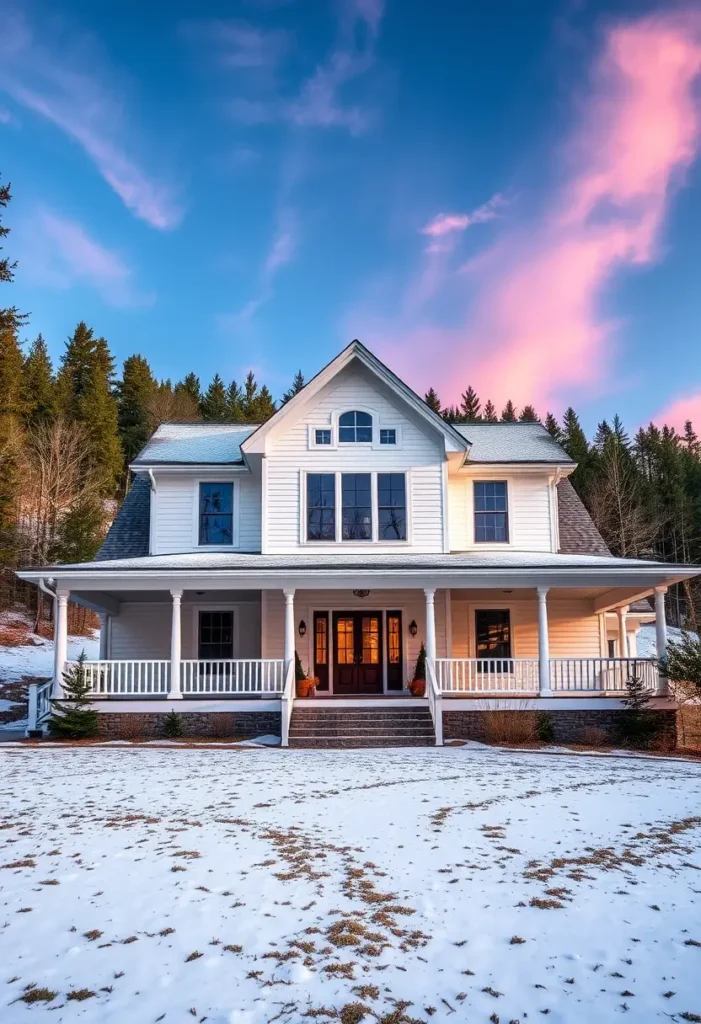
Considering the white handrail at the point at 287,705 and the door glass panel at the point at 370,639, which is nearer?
the white handrail at the point at 287,705

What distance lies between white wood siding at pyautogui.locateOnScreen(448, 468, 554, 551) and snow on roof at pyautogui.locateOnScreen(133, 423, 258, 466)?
19.4ft

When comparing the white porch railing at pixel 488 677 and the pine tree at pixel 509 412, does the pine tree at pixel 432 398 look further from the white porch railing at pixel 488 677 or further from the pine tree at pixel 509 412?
the white porch railing at pixel 488 677

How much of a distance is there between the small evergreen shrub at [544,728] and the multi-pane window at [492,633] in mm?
3761

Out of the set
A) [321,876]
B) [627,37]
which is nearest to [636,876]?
[321,876]

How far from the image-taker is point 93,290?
81.3 ft

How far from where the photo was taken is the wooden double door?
707 inches

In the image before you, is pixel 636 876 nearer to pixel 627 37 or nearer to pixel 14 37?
pixel 627 37

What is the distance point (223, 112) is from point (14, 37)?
15.7ft

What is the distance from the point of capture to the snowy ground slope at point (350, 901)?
3.95 metres

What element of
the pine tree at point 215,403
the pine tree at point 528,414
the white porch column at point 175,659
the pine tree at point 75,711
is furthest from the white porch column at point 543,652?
the pine tree at point 528,414

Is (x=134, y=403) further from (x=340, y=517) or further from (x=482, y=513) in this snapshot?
(x=482, y=513)

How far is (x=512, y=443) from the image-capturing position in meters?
20.3

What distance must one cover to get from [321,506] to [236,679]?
4692 mm

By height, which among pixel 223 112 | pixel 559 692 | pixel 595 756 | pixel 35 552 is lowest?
pixel 595 756
